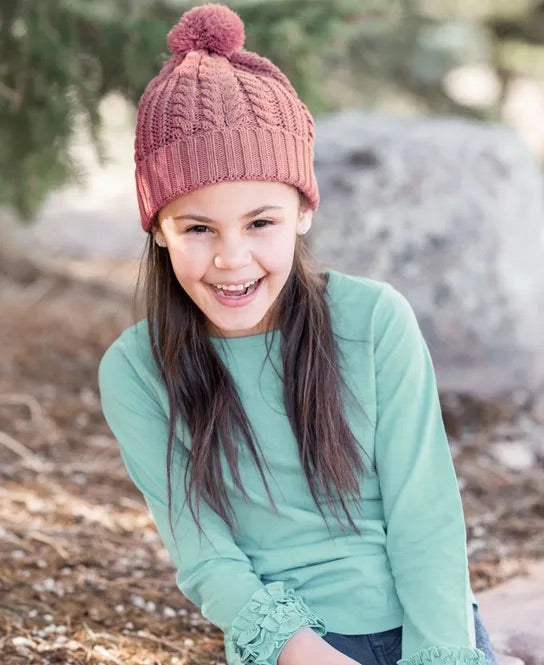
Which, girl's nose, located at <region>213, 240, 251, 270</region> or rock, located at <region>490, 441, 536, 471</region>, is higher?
girl's nose, located at <region>213, 240, 251, 270</region>

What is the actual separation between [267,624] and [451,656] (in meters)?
0.30

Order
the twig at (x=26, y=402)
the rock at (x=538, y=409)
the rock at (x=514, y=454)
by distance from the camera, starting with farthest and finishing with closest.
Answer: the rock at (x=538, y=409), the twig at (x=26, y=402), the rock at (x=514, y=454)

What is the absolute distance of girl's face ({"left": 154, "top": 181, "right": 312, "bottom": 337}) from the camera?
1.64m

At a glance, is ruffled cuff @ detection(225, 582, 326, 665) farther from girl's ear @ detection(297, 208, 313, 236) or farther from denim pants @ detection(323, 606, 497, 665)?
girl's ear @ detection(297, 208, 313, 236)

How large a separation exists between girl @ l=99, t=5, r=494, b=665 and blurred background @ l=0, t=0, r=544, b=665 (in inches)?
14.7

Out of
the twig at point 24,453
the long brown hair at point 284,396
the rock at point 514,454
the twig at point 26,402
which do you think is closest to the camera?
the long brown hair at point 284,396

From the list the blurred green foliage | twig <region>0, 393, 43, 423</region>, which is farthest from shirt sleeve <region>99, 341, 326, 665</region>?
twig <region>0, 393, 43, 423</region>

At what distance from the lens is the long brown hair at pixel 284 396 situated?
1753 millimetres

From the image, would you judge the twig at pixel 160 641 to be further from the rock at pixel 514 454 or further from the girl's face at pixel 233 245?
the rock at pixel 514 454

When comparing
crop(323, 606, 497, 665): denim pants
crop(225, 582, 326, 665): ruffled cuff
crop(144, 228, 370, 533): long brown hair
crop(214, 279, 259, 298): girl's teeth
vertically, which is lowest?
crop(323, 606, 497, 665): denim pants

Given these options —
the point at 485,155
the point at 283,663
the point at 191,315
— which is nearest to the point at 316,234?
the point at 485,155

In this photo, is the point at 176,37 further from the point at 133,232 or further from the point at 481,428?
the point at 133,232

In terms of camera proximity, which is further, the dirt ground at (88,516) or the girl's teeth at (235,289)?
the dirt ground at (88,516)

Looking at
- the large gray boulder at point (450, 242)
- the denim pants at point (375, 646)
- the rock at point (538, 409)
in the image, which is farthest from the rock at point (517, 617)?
the large gray boulder at point (450, 242)
